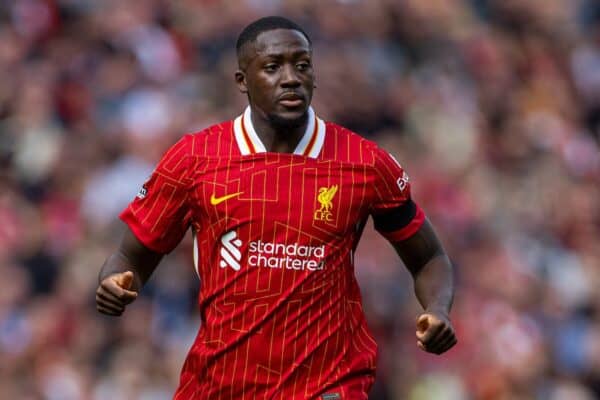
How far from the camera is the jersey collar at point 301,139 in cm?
607

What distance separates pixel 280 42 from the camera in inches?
237

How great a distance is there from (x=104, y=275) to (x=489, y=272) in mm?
5670

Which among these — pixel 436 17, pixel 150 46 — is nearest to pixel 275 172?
pixel 150 46

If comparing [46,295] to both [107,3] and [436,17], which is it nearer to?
[107,3]

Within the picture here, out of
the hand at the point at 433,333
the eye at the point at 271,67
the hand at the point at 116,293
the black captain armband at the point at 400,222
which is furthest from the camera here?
the black captain armband at the point at 400,222

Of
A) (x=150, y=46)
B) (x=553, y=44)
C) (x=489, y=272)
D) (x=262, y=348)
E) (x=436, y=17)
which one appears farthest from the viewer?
(x=553, y=44)

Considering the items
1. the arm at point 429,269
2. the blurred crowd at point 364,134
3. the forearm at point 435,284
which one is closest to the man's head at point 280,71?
the arm at point 429,269

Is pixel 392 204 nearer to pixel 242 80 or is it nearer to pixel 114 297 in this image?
pixel 242 80

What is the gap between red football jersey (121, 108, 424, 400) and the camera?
5.90 m

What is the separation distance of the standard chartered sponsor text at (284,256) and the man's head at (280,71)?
489 mm

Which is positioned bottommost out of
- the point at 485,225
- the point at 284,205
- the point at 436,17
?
the point at 284,205

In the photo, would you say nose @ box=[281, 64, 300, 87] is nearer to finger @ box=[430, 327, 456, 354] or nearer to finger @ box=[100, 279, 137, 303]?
finger @ box=[100, 279, 137, 303]

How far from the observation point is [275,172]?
600 cm

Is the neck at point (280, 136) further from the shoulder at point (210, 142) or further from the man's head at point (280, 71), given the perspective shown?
the shoulder at point (210, 142)
